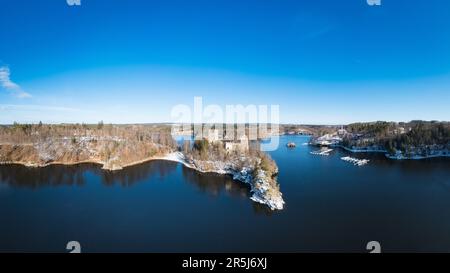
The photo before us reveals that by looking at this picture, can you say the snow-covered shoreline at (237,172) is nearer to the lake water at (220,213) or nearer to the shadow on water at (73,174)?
the lake water at (220,213)

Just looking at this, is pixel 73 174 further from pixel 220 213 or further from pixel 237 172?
pixel 220 213

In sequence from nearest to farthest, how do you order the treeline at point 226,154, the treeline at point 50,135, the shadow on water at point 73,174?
1. the shadow on water at point 73,174
2. the treeline at point 226,154
3. the treeline at point 50,135

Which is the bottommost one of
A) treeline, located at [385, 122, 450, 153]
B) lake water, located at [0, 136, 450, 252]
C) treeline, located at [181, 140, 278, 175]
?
lake water, located at [0, 136, 450, 252]

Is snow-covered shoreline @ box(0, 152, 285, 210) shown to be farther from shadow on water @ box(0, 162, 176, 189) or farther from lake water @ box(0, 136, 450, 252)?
shadow on water @ box(0, 162, 176, 189)

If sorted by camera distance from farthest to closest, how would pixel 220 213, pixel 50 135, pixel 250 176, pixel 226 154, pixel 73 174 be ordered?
pixel 50 135, pixel 226 154, pixel 73 174, pixel 250 176, pixel 220 213

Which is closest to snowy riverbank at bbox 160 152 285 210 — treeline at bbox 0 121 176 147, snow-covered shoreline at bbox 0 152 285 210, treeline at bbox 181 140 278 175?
snow-covered shoreline at bbox 0 152 285 210

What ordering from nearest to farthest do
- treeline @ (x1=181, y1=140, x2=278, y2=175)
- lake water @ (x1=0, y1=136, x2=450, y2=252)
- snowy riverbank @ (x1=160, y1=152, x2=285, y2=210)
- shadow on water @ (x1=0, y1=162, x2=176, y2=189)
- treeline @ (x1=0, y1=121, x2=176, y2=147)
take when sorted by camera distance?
lake water @ (x1=0, y1=136, x2=450, y2=252) → snowy riverbank @ (x1=160, y1=152, x2=285, y2=210) → shadow on water @ (x1=0, y1=162, x2=176, y2=189) → treeline @ (x1=181, y1=140, x2=278, y2=175) → treeline @ (x1=0, y1=121, x2=176, y2=147)

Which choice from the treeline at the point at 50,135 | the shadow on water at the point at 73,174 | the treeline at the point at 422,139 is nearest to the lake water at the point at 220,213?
the shadow on water at the point at 73,174

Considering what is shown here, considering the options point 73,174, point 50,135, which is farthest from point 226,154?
point 50,135
